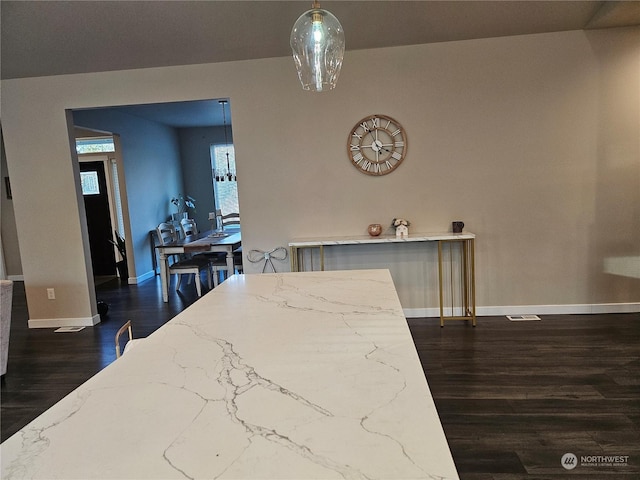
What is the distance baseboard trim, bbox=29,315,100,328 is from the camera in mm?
4160

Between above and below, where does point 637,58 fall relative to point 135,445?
above

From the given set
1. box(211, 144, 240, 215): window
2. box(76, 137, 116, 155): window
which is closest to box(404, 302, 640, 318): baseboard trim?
box(211, 144, 240, 215): window

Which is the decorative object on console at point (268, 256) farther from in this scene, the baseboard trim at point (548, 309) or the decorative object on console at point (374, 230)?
the baseboard trim at point (548, 309)

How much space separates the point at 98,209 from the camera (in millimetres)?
6574

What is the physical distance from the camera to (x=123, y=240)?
21.3 ft

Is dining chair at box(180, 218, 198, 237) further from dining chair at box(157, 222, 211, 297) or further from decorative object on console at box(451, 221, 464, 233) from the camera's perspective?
decorative object on console at box(451, 221, 464, 233)

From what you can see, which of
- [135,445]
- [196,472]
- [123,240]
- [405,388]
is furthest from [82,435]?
[123,240]

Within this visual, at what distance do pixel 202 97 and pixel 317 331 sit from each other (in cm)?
318

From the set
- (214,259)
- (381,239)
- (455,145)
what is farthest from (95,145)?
(455,145)

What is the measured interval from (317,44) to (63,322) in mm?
4005

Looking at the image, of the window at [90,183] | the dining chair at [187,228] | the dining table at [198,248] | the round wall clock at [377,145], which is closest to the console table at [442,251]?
the round wall clock at [377,145]

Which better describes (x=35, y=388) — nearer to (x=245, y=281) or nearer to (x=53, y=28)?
(x=245, y=281)

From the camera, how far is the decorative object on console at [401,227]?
361 centimetres

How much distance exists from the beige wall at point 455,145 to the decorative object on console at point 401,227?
111 millimetres
